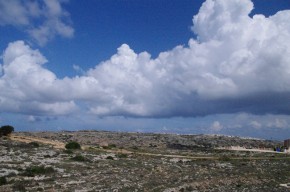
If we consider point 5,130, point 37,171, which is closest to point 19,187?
point 37,171

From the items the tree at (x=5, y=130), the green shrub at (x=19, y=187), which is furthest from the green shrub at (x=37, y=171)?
the tree at (x=5, y=130)

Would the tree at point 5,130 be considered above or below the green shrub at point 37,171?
above

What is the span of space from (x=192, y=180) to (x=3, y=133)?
65.6 metres

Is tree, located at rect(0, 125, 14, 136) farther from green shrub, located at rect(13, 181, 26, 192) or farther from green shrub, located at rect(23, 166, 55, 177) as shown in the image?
green shrub, located at rect(13, 181, 26, 192)

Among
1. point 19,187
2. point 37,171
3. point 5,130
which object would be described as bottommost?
point 19,187

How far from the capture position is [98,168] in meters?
56.1

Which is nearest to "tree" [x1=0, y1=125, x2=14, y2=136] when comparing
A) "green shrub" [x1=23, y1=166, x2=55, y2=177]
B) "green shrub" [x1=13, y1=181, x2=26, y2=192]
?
"green shrub" [x1=23, y1=166, x2=55, y2=177]

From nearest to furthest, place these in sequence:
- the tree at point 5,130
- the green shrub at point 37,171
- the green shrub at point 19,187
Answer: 1. the green shrub at point 19,187
2. the green shrub at point 37,171
3. the tree at point 5,130

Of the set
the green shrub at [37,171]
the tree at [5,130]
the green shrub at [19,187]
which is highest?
the tree at [5,130]

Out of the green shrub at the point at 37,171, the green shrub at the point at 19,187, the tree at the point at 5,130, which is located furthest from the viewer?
the tree at the point at 5,130

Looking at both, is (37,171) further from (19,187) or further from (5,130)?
(5,130)

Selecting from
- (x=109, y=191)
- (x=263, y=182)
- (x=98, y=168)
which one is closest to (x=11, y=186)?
(x=109, y=191)

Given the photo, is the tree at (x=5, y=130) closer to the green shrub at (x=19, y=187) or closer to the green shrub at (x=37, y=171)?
the green shrub at (x=37, y=171)

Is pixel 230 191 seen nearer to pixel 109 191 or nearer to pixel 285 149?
pixel 109 191
